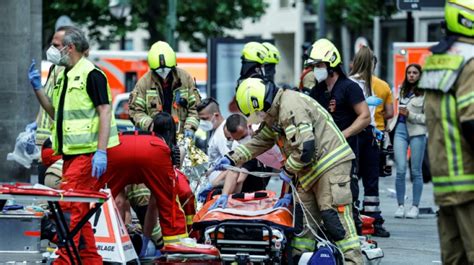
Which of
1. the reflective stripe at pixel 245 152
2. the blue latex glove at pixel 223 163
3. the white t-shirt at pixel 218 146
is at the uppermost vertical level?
the reflective stripe at pixel 245 152

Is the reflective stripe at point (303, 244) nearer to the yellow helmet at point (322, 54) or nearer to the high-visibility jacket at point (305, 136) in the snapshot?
the high-visibility jacket at point (305, 136)

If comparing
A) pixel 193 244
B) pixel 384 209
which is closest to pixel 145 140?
pixel 193 244

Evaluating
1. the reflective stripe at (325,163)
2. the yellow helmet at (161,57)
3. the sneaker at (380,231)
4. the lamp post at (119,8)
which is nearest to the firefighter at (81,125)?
the reflective stripe at (325,163)

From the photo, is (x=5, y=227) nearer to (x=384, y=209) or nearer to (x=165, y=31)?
(x=384, y=209)

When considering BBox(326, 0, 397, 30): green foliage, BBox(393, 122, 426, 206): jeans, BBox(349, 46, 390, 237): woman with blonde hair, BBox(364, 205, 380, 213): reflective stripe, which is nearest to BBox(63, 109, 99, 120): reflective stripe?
BBox(349, 46, 390, 237): woman with blonde hair

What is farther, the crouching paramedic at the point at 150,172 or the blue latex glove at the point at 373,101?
the blue latex glove at the point at 373,101

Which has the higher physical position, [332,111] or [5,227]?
[332,111]

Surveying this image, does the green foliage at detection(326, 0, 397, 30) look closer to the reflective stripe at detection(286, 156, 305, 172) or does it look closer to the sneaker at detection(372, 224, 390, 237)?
the sneaker at detection(372, 224, 390, 237)

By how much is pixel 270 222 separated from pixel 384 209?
7121mm

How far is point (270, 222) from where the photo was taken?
9.98 metres

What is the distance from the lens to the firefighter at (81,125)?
970 cm

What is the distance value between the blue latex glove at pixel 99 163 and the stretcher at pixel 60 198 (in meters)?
0.46

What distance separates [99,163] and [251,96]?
1.24 meters

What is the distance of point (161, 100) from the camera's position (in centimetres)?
1283
